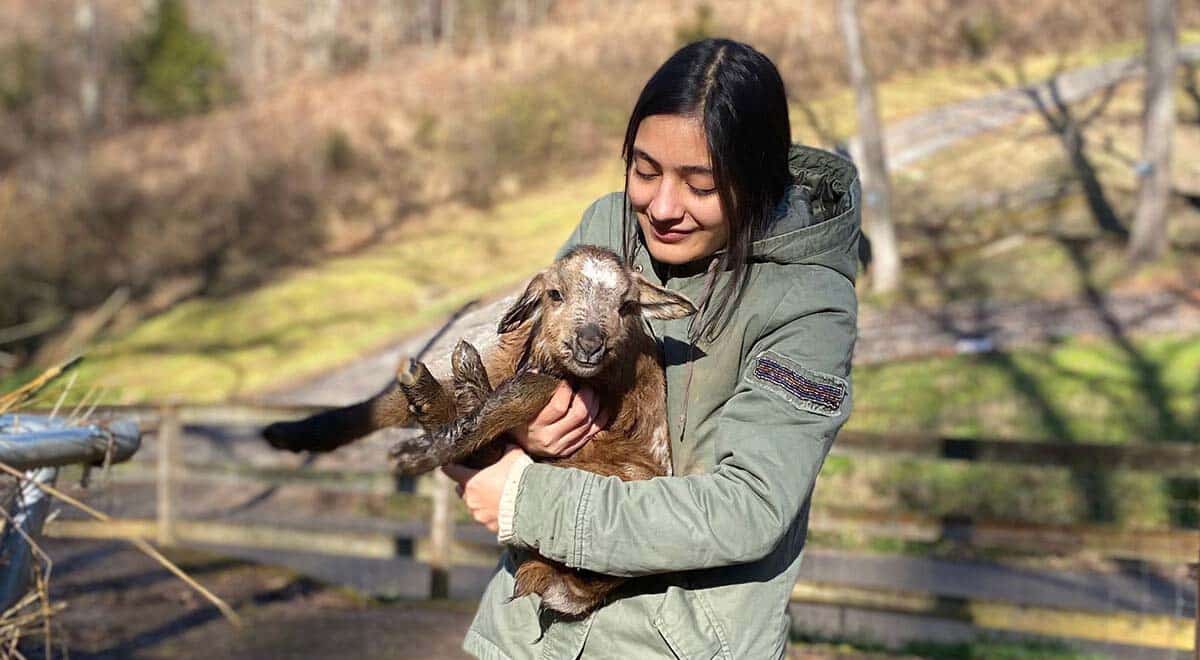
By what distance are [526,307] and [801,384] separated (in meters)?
0.81

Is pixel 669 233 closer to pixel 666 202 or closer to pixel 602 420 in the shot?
pixel 666 202

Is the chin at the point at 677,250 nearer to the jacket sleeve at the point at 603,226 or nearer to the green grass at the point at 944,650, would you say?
the jacket sleeve at the point at 603,226

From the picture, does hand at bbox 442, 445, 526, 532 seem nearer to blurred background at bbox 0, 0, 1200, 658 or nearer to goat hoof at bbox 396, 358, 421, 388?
goat hoof at bbox 396, 358, 421, 388

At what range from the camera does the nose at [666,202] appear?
2.30 meters

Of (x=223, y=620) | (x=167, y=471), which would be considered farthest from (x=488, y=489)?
(x=167, y=471)

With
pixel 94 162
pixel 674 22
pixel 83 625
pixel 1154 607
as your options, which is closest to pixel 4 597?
pixel 83 625

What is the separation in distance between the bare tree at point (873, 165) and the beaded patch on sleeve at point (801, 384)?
15351mm

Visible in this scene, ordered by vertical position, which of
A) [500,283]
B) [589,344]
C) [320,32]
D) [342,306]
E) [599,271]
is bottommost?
[342,306]

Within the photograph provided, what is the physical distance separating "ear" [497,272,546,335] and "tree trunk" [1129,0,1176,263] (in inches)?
626

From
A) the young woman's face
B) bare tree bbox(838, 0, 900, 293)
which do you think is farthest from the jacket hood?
bare tree bbox(838, 0, 900, 293)

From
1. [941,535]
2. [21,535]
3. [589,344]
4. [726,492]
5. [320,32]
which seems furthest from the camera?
[320,32]

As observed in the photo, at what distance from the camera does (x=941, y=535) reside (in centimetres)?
727

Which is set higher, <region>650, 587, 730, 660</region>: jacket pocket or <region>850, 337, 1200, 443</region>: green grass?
<region>650, 587, 730, 660</region>: jacket pocket

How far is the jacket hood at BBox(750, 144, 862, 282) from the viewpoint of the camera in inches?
91.2
